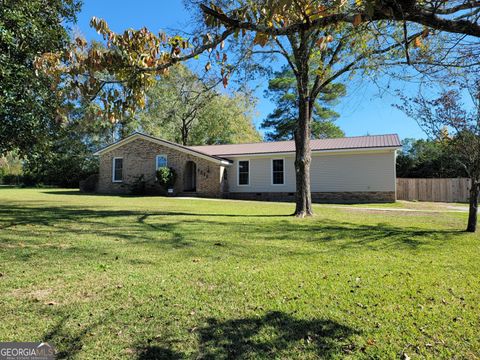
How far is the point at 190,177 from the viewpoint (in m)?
24.3

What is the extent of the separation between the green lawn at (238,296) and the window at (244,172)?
15.0 meters

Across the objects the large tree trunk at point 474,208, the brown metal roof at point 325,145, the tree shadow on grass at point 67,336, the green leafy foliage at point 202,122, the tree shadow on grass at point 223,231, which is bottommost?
the tree shadow on grass at point 67,336

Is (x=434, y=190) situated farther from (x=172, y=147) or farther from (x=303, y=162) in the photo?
(x=172, y=147)

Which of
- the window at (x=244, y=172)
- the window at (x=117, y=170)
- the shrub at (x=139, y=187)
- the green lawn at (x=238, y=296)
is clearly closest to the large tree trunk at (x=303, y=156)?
the green lawn at (x=238, y=296)

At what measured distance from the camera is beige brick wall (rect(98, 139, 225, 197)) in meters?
21.4

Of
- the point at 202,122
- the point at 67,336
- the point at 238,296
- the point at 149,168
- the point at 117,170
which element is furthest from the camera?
the point at 202,122

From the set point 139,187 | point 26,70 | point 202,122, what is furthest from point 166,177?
point 202,122

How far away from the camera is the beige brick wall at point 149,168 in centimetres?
2141

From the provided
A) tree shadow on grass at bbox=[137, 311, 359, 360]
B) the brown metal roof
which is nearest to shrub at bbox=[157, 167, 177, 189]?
the brown metal roof

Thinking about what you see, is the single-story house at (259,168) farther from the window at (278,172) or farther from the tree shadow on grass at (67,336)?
the tree shadow on grass at (67,336)

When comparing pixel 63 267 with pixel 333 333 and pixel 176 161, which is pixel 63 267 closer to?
pixel 333 333

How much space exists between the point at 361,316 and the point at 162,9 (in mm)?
7581

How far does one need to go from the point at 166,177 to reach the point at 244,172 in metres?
5.26

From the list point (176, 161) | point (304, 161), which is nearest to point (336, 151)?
point (304, 161)
